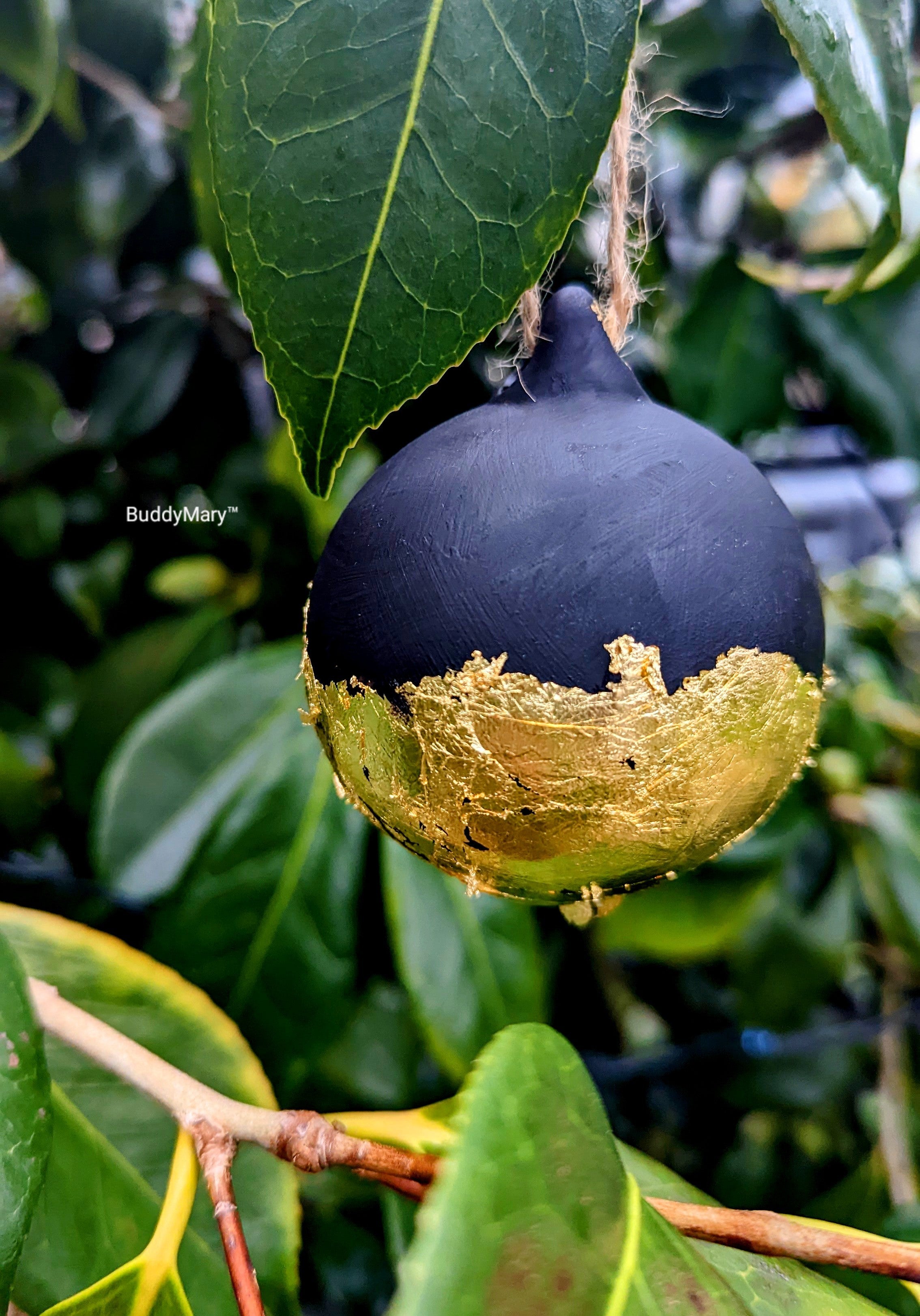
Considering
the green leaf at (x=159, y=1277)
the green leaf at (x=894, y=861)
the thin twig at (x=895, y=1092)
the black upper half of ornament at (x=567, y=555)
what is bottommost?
the thin twig at (x=895, y=1092)

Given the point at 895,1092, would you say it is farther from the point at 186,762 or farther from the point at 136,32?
the point at 136,32

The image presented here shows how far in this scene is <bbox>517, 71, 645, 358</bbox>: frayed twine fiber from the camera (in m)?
0.26

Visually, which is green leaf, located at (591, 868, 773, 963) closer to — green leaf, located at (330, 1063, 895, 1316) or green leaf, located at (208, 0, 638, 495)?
green leaf, located at (330, 1063, 895, 1316)

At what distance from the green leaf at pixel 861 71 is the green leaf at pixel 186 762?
A: 0.43m

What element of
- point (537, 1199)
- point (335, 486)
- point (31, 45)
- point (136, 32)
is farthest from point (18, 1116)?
point (136, 32)

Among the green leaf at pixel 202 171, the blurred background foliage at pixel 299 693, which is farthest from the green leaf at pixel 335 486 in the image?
the green leaf at pixel 202 171

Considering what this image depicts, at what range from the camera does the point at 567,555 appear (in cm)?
23

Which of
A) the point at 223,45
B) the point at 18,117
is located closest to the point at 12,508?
the point at 18,117

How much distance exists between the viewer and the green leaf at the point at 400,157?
218 mm

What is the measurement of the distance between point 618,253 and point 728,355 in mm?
437

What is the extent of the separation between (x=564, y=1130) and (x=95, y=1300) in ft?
0.52

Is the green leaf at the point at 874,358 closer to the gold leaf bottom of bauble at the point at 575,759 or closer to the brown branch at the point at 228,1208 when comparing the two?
the gold leaf bottom of bauble at the point at 575,759

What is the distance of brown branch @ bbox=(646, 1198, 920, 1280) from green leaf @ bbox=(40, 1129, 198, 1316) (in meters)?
0.14

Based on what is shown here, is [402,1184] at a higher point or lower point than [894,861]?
higher
